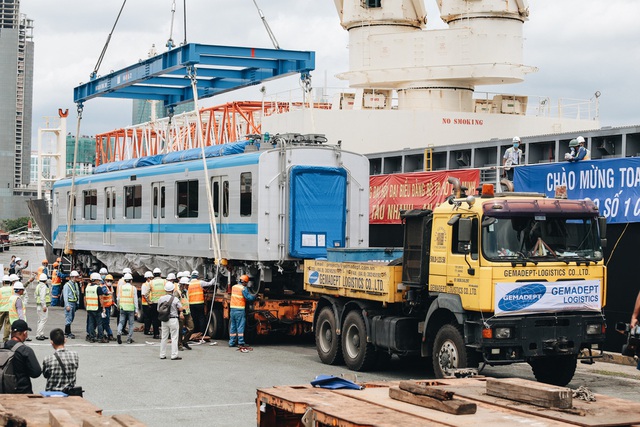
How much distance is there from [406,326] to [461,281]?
1948mm

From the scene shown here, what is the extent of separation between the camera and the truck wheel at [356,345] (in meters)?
17.2

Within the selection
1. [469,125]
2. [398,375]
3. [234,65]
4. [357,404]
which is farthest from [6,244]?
[357,404]

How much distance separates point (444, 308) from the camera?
50.0 feet

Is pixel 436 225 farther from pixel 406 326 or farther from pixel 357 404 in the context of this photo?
pixel 357 404

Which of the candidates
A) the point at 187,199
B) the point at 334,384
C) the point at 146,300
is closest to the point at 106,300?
the point at 146,300

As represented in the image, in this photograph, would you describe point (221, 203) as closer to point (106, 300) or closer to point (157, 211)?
point (106, 300)

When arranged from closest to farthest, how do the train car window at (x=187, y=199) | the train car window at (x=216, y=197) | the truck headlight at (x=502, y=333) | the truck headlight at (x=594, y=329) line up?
the truck headlight at (x=502, y=333) < the truck headlight at (x=594, y=329) < the train car window at (x=216, y=197) < the train car window at (x=187, y=199)

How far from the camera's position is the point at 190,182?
79.9 ft

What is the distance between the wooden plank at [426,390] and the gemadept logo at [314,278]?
36.4 ft

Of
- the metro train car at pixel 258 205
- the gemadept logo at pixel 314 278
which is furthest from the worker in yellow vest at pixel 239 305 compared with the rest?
the gemadept logo at pixel 314 278

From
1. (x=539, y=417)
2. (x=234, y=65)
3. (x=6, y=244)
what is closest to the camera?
(x=539, y=417)

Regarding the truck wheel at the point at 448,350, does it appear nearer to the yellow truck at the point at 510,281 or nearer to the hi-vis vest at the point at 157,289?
the yellow truck at the point at 510,281

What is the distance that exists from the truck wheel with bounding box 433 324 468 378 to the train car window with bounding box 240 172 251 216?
7.40 metres

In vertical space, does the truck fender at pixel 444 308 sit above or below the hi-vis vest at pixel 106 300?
above
